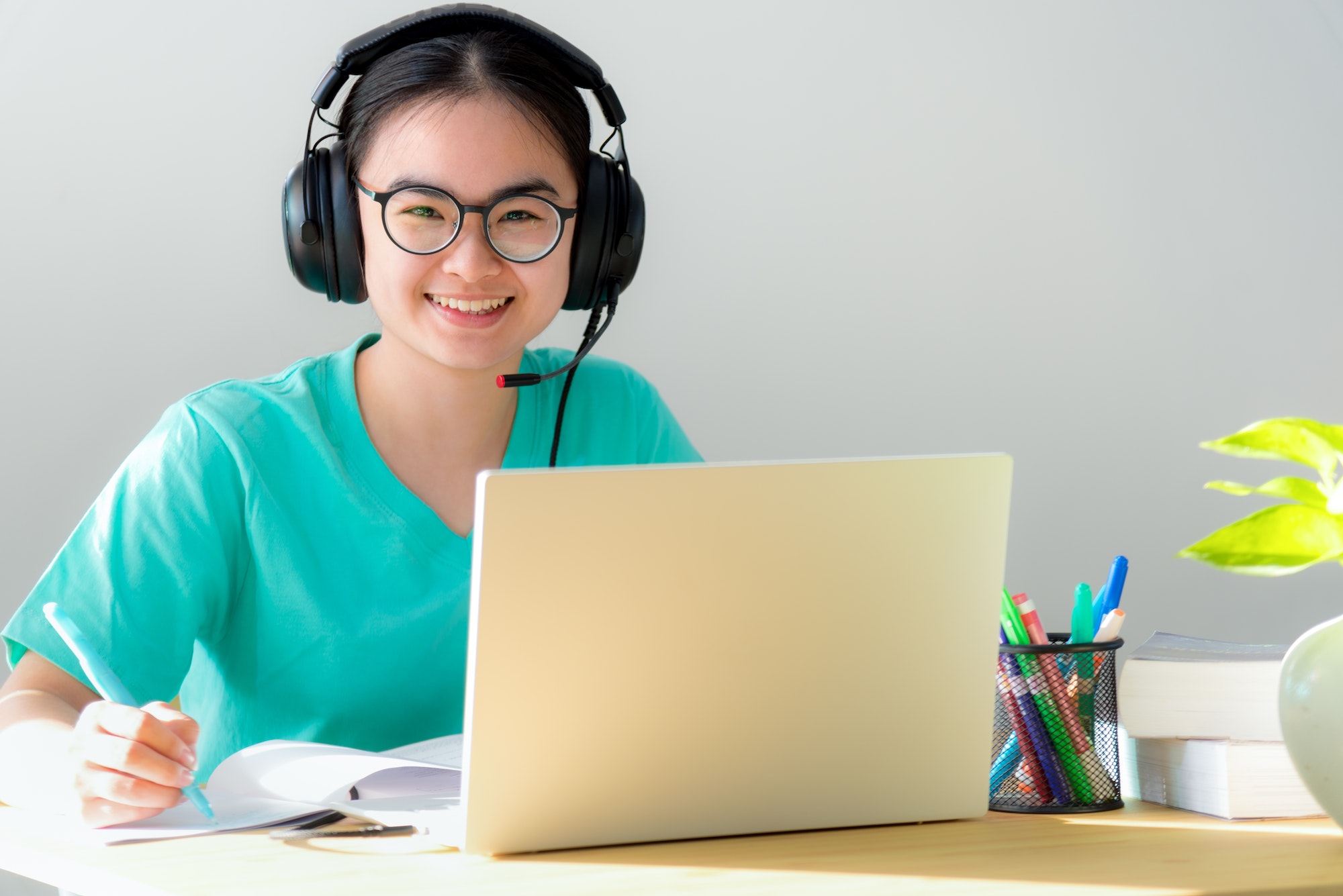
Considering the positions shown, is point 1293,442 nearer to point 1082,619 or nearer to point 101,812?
point 1082,619

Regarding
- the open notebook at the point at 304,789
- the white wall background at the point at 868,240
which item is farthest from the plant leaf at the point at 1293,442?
the white wall background at the point at 868,240

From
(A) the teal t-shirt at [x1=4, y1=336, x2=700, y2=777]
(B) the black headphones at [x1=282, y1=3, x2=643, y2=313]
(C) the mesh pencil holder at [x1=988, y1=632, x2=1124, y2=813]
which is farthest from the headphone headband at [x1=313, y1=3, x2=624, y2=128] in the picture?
(C) the mesh pencil holder at [x1=988, y1=632, x2=1124, y2=813]

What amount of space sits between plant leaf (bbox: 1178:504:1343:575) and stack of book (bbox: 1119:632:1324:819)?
0.14 metres

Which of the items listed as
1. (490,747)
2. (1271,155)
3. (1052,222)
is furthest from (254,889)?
(1271,155)

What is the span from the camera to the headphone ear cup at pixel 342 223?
1.21 metres

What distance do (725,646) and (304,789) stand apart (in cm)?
31

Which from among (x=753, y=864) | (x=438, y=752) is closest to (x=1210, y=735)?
(x=753, y=864)

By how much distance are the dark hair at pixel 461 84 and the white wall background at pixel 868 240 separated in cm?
64

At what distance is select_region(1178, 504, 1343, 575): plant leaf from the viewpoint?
0.75 meters

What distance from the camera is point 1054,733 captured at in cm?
86

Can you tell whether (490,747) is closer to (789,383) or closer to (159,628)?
(159,628)

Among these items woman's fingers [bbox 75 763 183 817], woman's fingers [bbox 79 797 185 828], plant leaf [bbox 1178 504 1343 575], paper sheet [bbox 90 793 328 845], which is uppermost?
plant leaf [bbox 1178 504 1343 575]

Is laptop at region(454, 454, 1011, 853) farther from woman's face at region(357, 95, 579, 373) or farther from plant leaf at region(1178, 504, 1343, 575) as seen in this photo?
woman's face at region(357, 95, 579, 373)

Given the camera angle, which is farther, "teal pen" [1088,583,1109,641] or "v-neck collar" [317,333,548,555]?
"v-neck collar" [317,333,548,555]
